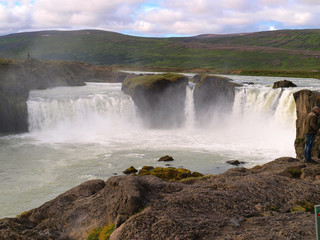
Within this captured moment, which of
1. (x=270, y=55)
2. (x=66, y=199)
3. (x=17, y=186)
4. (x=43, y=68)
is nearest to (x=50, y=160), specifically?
(x=17, y=186)

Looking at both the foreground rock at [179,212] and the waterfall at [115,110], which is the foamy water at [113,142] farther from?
the foreground rock at [179,212]

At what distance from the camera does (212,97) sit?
163 ft

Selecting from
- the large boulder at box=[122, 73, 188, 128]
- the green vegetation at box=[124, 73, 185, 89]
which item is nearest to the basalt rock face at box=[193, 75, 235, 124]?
the large boulder at box=[122, 73, 188, 128]

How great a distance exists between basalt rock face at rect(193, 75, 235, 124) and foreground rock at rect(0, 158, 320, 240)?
121 feet

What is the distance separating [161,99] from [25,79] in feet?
86.6

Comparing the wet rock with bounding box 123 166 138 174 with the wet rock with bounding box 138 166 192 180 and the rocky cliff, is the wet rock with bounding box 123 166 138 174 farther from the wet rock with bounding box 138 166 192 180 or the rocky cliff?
the rocky cliff

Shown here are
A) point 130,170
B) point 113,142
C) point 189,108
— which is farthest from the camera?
point 189,108

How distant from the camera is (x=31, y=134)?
141 feet

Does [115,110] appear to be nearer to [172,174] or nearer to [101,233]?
[172,174]

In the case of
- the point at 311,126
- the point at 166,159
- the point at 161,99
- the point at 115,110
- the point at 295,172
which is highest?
the point at 311,126

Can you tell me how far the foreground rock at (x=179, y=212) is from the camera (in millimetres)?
8086

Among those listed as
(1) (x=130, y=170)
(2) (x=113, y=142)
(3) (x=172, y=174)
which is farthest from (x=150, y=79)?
(3) (x=172, y=174)

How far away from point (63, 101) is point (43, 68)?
970 inches

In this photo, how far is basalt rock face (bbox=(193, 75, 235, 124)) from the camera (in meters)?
48.9
